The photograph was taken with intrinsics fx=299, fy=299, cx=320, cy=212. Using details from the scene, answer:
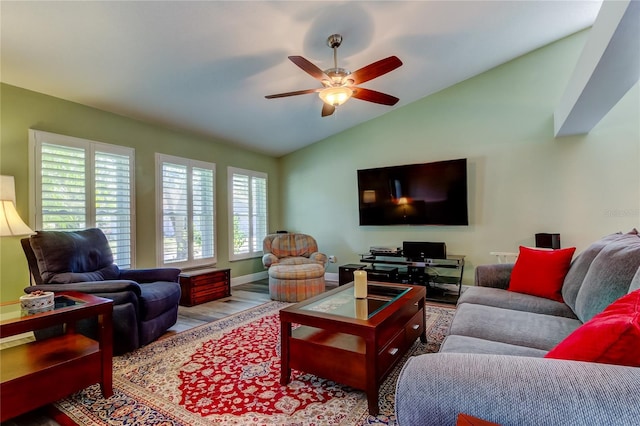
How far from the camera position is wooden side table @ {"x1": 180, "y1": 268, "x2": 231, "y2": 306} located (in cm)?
385

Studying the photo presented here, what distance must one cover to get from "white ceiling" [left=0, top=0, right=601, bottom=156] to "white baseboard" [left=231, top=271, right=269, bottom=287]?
2.50 m

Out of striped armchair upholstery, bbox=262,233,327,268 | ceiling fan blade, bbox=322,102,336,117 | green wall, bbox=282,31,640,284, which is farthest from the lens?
striped armchair upholstery, bbox=262,233,327,268

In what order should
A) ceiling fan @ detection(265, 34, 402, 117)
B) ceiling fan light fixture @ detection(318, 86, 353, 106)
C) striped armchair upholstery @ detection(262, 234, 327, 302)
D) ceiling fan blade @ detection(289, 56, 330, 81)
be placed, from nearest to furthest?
ceiling fan blade @ detection(289, 56, 330, 81) < ceiling fan @ detection(265, 34, 402, 117) < ceiling fan light fixture @ detection(318, 86, 353, 106) < striped armchair upholstery @ detection(262, 234, 327, 302)

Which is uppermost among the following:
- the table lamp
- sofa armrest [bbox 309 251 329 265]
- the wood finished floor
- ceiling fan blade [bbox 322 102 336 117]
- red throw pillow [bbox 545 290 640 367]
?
ceiling fan blade [bbox 322 102 336 117]

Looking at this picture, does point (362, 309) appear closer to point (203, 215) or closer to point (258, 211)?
point (203, 215)

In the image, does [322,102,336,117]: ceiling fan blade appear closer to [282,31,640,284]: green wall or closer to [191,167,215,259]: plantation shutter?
[282,31,640,284]: green wall

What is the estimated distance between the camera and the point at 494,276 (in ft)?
8.95

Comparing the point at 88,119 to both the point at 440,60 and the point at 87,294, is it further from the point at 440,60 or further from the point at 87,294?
the point at 440,60

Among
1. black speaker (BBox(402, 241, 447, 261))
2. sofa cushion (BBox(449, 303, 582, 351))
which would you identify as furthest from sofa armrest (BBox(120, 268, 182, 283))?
black speaker (BBox(402, 241, 447, 261))

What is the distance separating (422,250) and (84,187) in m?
4.23

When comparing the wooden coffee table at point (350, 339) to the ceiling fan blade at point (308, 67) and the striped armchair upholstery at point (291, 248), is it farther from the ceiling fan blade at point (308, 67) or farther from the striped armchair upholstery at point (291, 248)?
the striped armchair upholstery at point (291, 248)

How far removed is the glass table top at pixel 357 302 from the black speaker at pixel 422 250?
1699 mm

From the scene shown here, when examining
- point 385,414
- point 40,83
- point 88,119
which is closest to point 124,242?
point 88,119

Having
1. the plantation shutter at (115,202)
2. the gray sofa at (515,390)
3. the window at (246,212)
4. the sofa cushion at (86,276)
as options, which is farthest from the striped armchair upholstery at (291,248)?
the gray sofa at (515,390)
